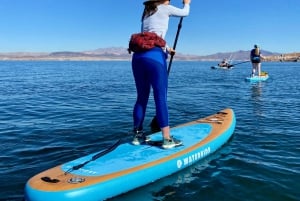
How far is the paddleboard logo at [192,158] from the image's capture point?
6.63m

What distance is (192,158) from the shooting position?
274 inches

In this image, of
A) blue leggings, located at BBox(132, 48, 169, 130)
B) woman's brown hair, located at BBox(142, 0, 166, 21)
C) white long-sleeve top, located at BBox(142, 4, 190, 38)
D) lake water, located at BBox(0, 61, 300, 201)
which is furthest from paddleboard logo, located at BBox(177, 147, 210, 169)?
woman's brown hair, located at BBox(142, 0, 166, 21)

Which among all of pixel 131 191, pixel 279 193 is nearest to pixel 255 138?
pixel 279 193

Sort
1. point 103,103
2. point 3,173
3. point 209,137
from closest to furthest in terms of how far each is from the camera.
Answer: point 3,173 < point 209,137 < point 103,103

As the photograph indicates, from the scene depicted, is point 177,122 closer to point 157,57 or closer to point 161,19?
point 157,57

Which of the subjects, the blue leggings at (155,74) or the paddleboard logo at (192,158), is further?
the paddleboard logo at (192,158)

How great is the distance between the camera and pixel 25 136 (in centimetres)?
995

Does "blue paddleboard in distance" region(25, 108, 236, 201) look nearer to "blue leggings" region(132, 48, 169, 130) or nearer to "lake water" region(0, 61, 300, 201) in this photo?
"lake water" region(0, 61, 300, 201)

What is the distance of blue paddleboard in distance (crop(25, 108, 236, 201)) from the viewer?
4.98 metres

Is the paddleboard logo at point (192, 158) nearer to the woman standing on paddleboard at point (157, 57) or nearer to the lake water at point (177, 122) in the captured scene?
the lake water at point (177, 122)

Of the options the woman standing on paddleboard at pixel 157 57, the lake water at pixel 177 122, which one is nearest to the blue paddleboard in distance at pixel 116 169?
the lake water at pixel 177 122

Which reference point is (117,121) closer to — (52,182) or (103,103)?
(103,103)

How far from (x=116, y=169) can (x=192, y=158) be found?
190cm

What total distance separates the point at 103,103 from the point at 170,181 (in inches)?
443
